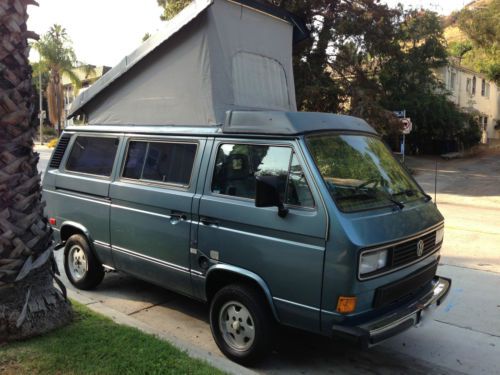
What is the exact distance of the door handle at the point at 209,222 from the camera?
13.8ft

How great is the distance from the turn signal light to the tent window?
2605 millimetres

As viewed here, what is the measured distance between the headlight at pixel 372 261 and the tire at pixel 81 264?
11.4ft

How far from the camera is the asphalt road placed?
419 cm

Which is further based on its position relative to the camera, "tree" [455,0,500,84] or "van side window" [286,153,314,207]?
"tree" [455,0,500,84]

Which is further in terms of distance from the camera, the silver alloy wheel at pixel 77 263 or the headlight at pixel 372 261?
the silver alloy wheel at pixel 77 263

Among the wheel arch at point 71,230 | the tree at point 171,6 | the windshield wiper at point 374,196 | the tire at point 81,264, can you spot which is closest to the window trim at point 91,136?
the wheel arch at point 71,230

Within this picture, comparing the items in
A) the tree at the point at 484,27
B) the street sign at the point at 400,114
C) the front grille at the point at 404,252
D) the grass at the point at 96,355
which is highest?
the tree at the point at 484,27

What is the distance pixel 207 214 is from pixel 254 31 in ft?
8.59

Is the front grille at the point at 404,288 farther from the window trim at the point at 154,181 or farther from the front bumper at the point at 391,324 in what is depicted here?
the window trim at the point at 154,181

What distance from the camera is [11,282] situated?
3.82 m

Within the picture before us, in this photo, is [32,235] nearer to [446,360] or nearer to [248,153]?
[248,153]

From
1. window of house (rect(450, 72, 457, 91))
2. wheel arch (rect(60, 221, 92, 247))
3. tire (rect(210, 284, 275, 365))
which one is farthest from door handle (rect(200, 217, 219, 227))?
window of house (rect(450, 72, 457, 91))

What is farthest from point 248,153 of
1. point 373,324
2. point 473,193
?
point 473,193

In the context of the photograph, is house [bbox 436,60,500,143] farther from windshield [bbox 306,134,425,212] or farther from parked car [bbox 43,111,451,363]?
parked car [bbox 43,111,451,363]
